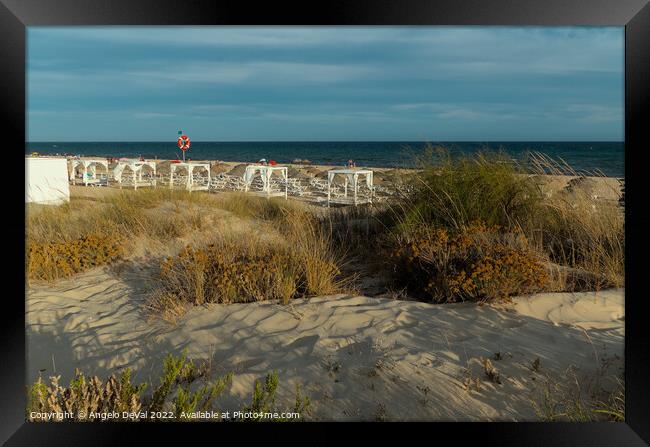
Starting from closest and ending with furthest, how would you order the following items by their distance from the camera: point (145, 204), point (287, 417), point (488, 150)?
point (287, 417), point (488, 150), point (145, 204)

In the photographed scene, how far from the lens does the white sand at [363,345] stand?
110 inches

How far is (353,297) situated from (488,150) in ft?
9.96

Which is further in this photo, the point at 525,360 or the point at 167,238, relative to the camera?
the point at 167,238

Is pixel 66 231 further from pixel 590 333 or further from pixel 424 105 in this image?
pixel 424 105

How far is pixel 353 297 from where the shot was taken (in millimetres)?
4336

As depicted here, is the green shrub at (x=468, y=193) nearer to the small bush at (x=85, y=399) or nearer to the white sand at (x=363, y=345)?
the white sand at (x=363, y=345)

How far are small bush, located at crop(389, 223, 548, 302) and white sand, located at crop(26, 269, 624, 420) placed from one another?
0.17 meters

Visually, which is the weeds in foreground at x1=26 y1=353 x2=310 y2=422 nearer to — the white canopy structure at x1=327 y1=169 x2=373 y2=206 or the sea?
the white canopy structure at x1=327 y1=169 x2=373 y2=206

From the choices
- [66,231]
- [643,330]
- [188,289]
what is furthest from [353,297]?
[66,231]

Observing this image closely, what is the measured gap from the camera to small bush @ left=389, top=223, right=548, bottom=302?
4.15m

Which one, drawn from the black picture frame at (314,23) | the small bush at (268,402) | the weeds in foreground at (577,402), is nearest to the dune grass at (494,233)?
the weeds in foreground at (577,402)

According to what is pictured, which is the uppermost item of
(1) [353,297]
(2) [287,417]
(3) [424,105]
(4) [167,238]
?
(3) [424,105]

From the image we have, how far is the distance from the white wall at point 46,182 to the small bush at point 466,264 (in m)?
6.92

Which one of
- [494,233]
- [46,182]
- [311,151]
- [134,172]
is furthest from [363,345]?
[311,151]
